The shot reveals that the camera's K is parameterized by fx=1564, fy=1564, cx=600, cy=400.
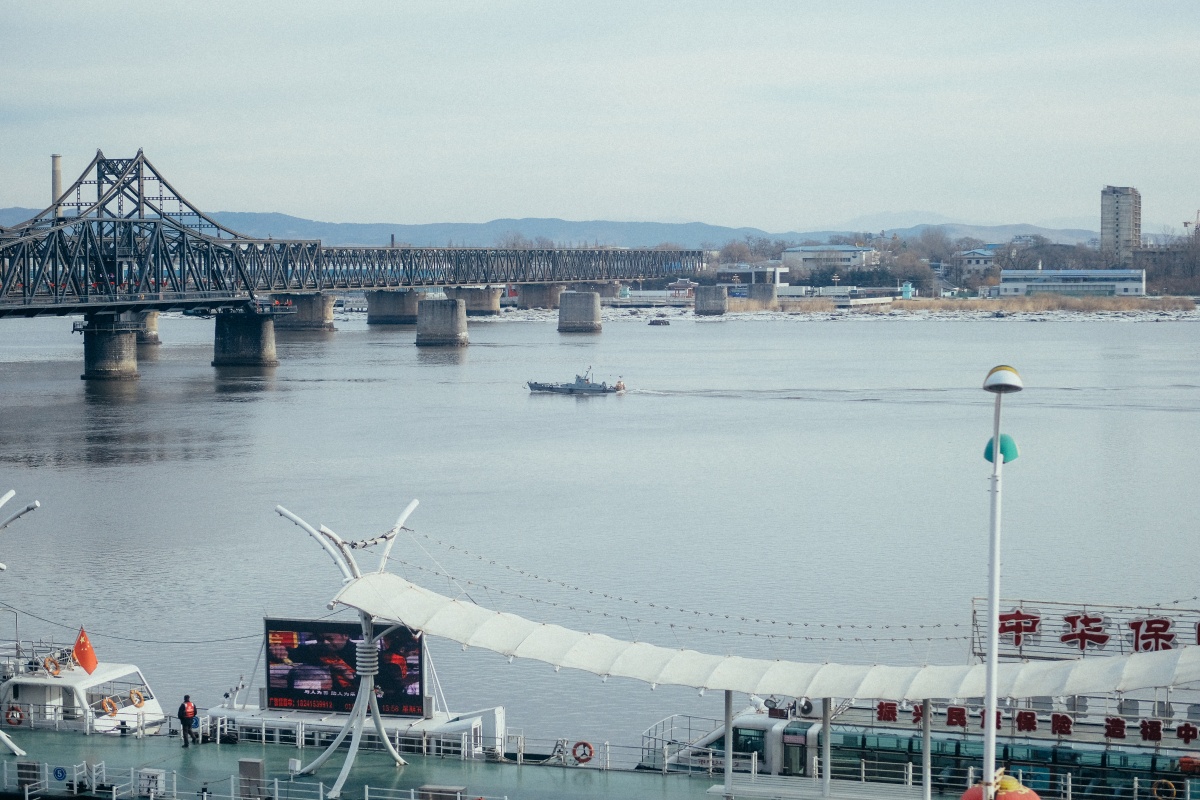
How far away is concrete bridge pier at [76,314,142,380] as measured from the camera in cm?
12275

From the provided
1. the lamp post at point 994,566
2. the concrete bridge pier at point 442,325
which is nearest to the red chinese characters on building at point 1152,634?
the lamp post at point 994,566

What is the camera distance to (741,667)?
24.2 meters

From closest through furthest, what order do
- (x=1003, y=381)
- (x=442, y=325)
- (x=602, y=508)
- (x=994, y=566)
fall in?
(x=1003, y=381)
(x=994, y=566)
(x=602, y=508)
(x=442, y=325)

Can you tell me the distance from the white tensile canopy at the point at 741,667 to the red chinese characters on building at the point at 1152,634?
14.3 ft

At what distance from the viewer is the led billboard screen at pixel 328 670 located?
91.5ft

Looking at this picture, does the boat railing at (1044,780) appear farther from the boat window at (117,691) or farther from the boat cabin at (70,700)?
the boat window at (117,691)

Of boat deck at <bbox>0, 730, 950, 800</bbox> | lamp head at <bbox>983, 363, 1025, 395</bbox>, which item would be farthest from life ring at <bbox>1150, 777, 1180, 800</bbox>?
lamp head at <bbox>983, 363, 1025, 395</bbox>

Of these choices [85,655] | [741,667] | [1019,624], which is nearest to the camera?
[741,667]

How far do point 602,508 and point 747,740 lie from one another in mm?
33922

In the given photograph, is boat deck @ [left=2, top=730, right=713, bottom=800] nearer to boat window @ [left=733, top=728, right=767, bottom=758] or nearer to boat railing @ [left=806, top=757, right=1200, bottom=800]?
boat window @ [left=733, top=728, right=767, bottom=758]

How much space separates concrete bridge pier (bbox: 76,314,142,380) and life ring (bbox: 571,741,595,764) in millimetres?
102297

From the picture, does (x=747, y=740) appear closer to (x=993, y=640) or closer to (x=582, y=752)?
(x=582, y=752)

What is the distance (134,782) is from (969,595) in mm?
26602

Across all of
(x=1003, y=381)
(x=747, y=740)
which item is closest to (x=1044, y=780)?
(x=747, y=740)
